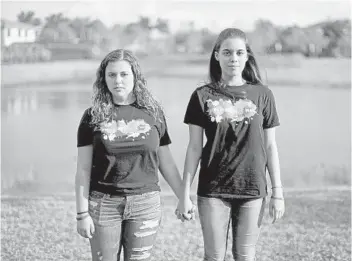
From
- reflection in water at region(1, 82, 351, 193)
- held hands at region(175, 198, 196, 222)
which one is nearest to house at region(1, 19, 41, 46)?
reflection in water at region(1, 82, 351, 193)

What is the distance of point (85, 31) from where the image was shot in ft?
14.1

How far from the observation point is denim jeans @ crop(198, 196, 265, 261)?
69.8 inches

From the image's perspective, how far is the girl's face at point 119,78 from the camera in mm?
1759

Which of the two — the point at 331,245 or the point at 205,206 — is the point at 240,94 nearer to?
the point at 205,206

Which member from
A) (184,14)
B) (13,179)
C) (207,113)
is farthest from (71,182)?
(207,113)

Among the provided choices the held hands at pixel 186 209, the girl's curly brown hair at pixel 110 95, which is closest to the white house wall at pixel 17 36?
the girl's curly brown hair at pixel 110 95

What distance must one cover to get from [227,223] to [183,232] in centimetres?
162

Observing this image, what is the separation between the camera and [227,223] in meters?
1.80

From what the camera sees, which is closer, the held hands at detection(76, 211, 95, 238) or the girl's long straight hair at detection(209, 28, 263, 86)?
the held hands at detection(76, 211, 95, 238)

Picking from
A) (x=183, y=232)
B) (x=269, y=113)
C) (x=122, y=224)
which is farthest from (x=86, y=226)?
(x=183, y=232)

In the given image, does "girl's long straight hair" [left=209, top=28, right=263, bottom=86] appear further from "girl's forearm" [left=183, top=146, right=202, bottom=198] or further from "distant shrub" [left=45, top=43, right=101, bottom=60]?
"distant shrub" [left=45, top=43, right=101, bottom=60]

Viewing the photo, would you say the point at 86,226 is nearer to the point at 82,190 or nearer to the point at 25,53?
the point at 82,190

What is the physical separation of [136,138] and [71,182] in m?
2.47

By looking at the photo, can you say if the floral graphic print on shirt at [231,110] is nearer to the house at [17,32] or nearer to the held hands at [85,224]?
the held hands at [85,224]
